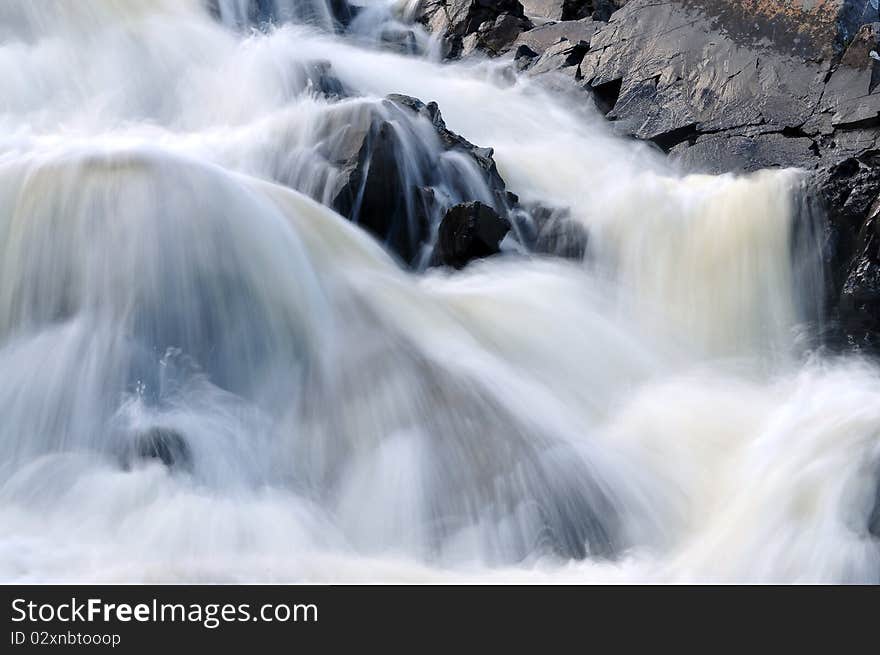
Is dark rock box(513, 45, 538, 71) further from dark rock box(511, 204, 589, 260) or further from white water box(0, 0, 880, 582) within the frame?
dark rock box(511, 204, 589, 260)

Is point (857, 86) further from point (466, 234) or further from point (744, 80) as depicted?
point (466, 234)

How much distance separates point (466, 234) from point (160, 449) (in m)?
3.65

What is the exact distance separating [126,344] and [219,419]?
0.69 meters

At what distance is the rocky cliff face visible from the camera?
1005 cm

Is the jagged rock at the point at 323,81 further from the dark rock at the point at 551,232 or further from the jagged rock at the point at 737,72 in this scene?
the jagged rock at the point at 737,72

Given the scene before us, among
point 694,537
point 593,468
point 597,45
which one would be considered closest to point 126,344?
point 593,468

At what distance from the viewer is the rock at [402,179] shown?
8.12m

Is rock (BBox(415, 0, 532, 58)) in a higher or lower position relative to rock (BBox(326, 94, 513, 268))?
higher

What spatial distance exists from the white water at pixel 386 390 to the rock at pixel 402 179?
16 cm

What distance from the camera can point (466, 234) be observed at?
321 inches

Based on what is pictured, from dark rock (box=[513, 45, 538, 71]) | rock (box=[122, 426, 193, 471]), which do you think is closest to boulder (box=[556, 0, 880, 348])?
dark rock (box=[513, 45, 538, 71])

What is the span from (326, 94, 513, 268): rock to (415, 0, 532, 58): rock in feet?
18.7

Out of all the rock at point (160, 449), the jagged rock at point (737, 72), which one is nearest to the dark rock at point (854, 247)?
the jagged rock at point (737, 72)

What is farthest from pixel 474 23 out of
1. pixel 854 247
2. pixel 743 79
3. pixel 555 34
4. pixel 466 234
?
pixel 854 247
